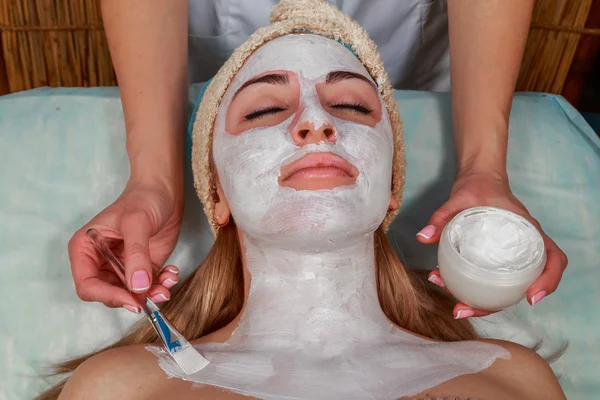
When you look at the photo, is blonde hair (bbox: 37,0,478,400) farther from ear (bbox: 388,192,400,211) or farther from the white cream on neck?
→ the white cream on neck

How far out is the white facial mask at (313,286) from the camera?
3.38 feet

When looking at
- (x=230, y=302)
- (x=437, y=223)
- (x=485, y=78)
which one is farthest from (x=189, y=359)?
(x=485, y=78)

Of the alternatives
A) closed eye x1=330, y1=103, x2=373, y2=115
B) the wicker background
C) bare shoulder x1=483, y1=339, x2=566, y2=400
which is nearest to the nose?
closed eye x1=330, y1=103, x2=373, y2=115

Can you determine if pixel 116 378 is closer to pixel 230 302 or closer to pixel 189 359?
pixel 189 359

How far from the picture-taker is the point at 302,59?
120 centimetres

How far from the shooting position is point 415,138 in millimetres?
1633

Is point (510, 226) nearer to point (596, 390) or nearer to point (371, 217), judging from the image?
point (371, 217)

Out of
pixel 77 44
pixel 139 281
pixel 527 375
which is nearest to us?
pixel 139 281

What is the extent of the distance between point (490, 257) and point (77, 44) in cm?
147

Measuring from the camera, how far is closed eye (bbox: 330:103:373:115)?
1.19 m

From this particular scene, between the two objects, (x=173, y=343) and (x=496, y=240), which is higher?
(x=496, y=240)

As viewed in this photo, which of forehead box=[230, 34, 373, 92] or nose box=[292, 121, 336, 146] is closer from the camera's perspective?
nose box=[292, 121, 336, 146]

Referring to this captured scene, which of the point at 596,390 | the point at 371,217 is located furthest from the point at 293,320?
the point at 596,390

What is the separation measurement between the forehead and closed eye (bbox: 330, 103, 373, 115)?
0.06 meters
